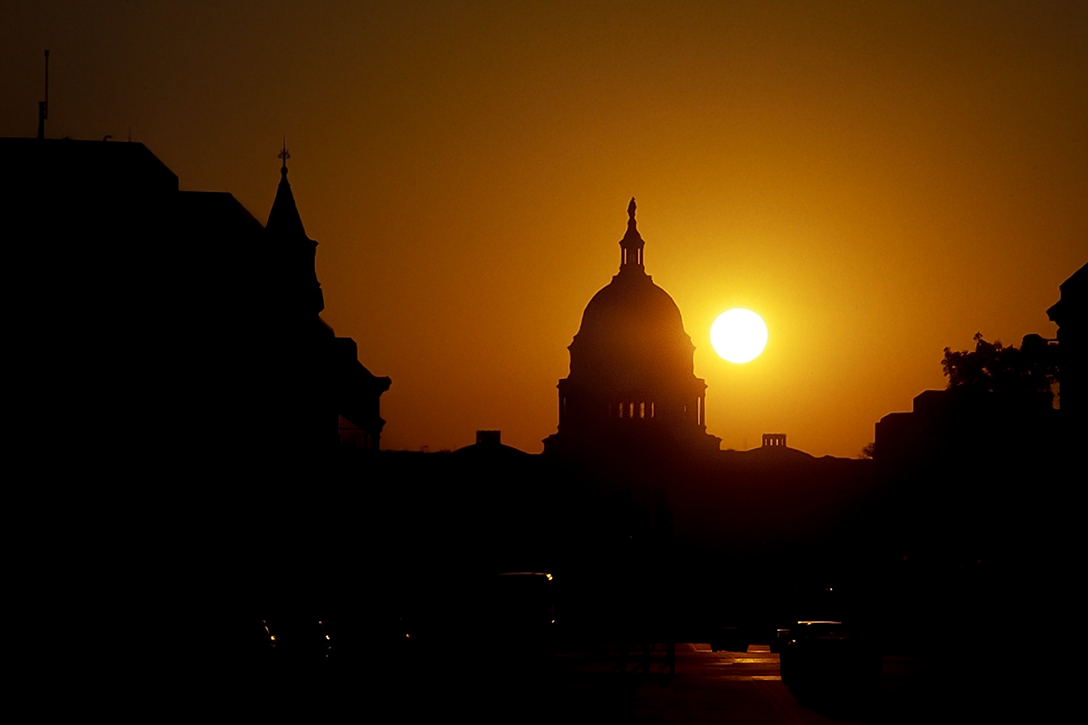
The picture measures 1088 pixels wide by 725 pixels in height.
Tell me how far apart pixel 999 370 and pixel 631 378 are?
1783 inches

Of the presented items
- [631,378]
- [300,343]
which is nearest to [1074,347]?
[300,343]

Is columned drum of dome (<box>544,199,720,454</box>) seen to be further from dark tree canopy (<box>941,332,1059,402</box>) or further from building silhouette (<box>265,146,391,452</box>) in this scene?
building silhouette (<box>265,146,391,452</box>)

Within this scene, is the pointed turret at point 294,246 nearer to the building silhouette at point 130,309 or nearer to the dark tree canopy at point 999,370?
the building silhouette at point 130,309

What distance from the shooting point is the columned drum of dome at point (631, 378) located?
168625 millimetres

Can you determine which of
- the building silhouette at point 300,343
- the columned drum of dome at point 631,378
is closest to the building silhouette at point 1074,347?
the building silhouette at point 300,343

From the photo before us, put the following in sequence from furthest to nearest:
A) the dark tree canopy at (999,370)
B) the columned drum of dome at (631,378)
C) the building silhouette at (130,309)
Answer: the columned drum of dome at (631,378), the dark tree canopy at (999,370), the building silhouette at (130,309)

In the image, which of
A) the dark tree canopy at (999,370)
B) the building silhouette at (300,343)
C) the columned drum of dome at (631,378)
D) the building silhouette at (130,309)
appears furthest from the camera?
the columned drum of dome at (631,378)

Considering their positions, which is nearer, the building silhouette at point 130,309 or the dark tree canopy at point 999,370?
the building silhouette at point 130,309

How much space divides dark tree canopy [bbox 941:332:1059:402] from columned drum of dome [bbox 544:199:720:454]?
39584 millimetres

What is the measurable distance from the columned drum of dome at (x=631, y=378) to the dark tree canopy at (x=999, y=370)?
3958 centimetres

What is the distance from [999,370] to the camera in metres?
131

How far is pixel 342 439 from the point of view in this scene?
108m

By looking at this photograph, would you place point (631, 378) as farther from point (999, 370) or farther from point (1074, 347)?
point (1074, 347)

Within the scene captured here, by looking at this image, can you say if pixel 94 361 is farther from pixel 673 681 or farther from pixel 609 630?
pixel 609 630
